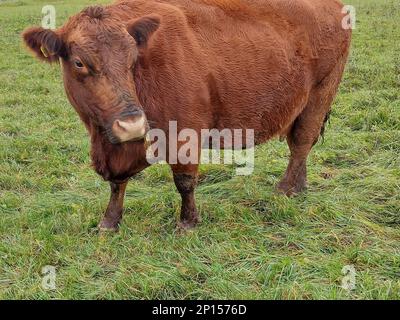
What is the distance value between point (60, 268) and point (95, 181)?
1794 millimetres

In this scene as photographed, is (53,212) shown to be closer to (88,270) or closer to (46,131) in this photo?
(88,270)

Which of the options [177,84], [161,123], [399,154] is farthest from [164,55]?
[399,154]

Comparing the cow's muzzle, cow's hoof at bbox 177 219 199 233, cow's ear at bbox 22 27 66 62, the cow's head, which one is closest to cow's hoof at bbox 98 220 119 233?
cow's hoof at bbox 177 219 199 233

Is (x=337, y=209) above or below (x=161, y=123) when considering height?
below

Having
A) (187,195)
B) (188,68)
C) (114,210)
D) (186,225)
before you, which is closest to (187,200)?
(187,195)

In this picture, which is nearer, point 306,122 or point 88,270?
point 88,270

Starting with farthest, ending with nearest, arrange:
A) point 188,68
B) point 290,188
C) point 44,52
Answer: point 290,188, point 188,68, point 44,52

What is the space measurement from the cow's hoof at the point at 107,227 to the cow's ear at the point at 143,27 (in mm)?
1757

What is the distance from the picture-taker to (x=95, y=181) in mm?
5883

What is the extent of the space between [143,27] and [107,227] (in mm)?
Result: 1924

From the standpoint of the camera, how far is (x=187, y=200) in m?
4.82

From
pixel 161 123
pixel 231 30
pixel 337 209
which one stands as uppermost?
pixel 231 30

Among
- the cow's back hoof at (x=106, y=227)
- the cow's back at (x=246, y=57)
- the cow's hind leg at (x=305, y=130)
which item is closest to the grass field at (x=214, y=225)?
the cow's back hoof at (x=106, y=227)

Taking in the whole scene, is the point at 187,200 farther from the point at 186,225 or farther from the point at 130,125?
the point at 130,125
